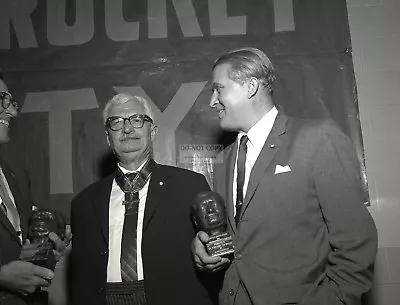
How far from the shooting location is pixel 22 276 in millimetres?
1378

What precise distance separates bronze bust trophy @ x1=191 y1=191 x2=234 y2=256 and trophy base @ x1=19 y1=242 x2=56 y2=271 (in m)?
0.49

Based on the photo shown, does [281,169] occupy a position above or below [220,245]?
above

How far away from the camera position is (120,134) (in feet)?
5.58

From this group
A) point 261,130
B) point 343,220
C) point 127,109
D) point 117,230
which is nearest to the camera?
point 343,220

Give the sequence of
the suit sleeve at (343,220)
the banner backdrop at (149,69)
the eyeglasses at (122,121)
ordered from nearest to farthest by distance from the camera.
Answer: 1. the suit sleeve at (343,220)
2. the eyeglasses at (122,121)
3. the banner backdrop at (149,69)

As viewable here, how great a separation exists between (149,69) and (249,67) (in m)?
0.85

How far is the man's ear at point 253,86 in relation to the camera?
153 centimetres

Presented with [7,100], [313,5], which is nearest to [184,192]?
[7,100]

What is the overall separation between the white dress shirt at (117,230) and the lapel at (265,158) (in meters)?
0.43

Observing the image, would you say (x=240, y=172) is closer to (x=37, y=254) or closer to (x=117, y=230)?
(x=117, y=230)

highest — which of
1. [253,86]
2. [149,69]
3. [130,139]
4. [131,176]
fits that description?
[149,69]

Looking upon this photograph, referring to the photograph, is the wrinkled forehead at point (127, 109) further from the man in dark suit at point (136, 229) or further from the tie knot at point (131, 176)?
the tie knot at point (131, 176)

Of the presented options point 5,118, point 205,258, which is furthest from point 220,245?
point 5,118

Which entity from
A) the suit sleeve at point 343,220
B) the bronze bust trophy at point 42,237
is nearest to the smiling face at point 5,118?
the bronze bust trophy at point 42,237
